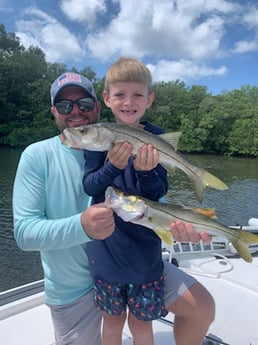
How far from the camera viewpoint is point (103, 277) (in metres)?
1.98

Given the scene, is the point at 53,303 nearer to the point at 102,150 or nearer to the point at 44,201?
the point at 44,201

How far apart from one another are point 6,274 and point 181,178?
1890 centimetres

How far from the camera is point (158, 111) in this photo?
57469mm

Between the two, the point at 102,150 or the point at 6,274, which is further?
the point at 6,274

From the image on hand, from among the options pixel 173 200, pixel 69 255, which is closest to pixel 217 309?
pixel 69 255

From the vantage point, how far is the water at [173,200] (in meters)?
10.6

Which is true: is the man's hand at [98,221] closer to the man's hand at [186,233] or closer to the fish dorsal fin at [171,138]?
the man's hand at [186,233]

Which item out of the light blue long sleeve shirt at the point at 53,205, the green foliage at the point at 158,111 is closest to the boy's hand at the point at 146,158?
the light blue long sleeve shirt at the point at 53,205

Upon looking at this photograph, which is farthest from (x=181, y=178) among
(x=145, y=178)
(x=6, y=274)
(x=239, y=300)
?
(x=145, y=178)

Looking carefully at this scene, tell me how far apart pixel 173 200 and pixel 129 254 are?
18.2 metres

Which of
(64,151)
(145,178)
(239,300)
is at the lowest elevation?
(239,300)

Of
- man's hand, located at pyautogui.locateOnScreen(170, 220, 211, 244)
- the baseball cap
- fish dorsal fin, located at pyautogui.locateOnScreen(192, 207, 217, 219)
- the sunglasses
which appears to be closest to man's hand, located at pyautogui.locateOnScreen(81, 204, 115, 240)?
man's hand, located at pyautogui.locateOnScreen(170, 220, 211, 244)

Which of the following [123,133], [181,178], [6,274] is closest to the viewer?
[123,133]

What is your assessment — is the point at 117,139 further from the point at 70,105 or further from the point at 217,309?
the point at 217,309
